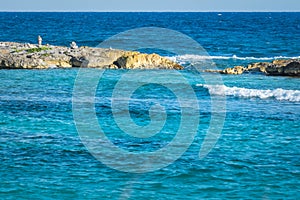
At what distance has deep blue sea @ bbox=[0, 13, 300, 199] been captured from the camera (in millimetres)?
15914

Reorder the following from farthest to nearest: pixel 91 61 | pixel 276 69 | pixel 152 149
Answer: pixel 91 61 < pixel 276 69 < pixel 152 149

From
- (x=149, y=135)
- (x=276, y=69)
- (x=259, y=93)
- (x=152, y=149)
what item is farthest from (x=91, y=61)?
(x=152, y=149)

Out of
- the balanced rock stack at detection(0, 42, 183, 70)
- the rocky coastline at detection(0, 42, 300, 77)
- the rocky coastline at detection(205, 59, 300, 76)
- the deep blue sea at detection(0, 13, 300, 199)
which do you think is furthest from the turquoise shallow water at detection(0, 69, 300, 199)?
the balanced rock stack at detection(0, 42, 183, 70)

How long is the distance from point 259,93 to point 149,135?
1078cm

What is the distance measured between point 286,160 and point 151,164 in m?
4.10

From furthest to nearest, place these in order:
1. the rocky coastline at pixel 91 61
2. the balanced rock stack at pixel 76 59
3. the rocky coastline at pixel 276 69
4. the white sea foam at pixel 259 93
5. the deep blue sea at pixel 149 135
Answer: the balanced rock stack at pixel 76 59 → the rocky coastline at pixel 91 61 → the rocky coastline at pixel 276 69 → the white sea foam at pixel 259 93 → the deep blue sea at pixel 149 135

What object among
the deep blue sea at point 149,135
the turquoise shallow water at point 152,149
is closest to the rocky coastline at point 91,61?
the deep blue sea at point 149,135

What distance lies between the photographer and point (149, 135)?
2172cm

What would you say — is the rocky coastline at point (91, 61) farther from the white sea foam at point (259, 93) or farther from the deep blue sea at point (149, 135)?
the white sea foam at point (259, 93)

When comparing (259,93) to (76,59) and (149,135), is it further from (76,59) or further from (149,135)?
(76,59)

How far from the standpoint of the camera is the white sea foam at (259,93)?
96.6 ft

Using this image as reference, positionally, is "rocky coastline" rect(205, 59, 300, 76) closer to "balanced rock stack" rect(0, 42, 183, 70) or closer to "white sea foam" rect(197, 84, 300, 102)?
"balanced rock stack" rect(0, 42, 183, 70)

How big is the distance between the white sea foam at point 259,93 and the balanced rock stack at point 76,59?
10736 mm

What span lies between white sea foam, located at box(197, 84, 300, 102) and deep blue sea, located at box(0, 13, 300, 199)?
0.05 metres
